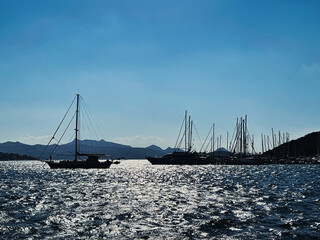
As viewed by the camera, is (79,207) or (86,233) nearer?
(86,233)

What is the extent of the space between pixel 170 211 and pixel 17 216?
10976 millimetres

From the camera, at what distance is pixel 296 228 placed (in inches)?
702

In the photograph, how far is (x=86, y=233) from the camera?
1644 cm

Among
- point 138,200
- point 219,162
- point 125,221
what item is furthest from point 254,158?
point 125,221

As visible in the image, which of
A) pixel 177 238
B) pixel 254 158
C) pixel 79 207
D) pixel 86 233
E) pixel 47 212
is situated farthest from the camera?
pixel 254 158

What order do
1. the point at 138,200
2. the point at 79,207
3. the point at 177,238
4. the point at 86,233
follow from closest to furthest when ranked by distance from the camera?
the point at 177,238 → the point at 86,233 → the point at 79,207 → the point at 138,200

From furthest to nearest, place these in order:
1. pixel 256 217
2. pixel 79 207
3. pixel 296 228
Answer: pixel 79 207
pixel 256 217
pixel 296 228

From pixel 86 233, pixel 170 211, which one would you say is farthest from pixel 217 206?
pixel 86 233

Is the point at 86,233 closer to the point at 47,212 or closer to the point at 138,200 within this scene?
the point at 47,212

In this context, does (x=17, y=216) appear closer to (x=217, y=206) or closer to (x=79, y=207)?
(x=79, y=207)

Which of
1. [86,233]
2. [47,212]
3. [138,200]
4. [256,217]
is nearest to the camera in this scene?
[86,233]

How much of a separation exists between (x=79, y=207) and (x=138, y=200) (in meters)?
6.24

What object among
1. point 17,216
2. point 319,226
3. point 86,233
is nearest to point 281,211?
point 319,226

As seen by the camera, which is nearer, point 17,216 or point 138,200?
point 17,216
